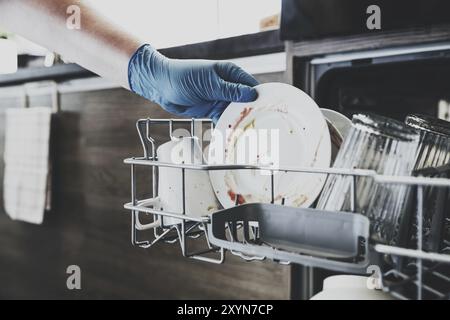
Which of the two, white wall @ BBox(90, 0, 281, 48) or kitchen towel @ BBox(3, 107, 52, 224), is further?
kitchen towel @ BBox(3, 107, 52, 224)

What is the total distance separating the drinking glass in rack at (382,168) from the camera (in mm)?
418

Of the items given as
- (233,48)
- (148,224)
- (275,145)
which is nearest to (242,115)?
(275,145)

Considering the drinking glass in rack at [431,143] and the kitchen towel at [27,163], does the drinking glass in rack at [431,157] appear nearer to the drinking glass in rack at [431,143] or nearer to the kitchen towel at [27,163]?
the drinking glass in rack at [431,143]

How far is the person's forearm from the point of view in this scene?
709 millimetres

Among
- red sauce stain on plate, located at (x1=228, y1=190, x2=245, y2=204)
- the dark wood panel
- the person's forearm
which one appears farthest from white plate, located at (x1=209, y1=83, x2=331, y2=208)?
the dark wood panel

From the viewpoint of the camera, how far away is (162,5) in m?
1.30

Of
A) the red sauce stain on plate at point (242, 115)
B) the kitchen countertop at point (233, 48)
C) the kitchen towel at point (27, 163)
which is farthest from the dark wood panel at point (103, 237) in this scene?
the red sauce stain on plate at point (242, 115)

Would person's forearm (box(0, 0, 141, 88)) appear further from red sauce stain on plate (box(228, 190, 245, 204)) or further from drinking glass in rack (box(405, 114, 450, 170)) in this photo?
drinking glass in rack (box(405, 114, 450, 170))

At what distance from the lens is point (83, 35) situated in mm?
728

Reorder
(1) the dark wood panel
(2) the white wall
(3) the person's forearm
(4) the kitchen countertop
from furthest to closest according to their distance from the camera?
(2) the white wall < (1) the dark wood panel < (4) the kitchen countertop < (3) the person's forearm

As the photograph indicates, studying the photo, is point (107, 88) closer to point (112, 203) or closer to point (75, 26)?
point (112, 203)

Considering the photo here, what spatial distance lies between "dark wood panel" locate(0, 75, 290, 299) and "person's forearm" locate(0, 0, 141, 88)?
0.28m

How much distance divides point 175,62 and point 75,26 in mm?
188
